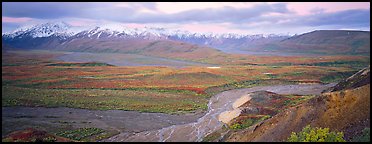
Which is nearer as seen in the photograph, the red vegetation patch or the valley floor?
the red vegetation patch

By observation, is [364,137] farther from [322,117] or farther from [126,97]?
[126,97]

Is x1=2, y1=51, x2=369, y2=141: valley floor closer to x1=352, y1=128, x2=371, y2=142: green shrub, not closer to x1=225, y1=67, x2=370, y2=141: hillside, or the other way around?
x1=225, y1=67, x2=370, y2=141: hillside

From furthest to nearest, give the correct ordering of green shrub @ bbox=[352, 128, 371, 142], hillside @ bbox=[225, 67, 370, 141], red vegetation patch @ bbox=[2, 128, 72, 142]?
red vegetation patch @ bbox=[2, 128, 72, 142], hillside @ bbox=[225, 67, 370, 141], green shrub @ bbox=[352, 128, 371, 142]

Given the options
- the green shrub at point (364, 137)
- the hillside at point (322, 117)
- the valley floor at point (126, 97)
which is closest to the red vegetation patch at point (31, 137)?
the valley floor at point (126, 97)

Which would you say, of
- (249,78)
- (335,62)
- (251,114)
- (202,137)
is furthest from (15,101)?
(335,62)

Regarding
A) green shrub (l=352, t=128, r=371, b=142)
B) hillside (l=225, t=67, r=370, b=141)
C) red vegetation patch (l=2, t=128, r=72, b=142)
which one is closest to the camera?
green shrub (l=352, t=128, r=371, b=142)

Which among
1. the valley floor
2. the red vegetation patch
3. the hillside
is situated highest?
the hillside

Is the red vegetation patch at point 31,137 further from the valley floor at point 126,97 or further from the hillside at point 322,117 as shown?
the hillside at point 322,117

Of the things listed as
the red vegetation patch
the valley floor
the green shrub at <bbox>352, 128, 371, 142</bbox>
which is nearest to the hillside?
the green shrub at <bbox>352, 128, 371, 142</bbox>
